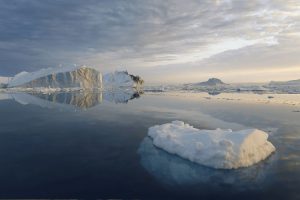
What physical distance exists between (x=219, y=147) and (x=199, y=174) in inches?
49.5

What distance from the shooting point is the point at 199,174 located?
8.27 m

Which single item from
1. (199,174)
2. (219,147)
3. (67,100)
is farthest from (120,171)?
(67,100)

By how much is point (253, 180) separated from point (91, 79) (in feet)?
209

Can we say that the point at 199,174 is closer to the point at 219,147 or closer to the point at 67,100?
the point at 219,147

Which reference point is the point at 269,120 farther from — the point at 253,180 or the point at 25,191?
the point at 25,191

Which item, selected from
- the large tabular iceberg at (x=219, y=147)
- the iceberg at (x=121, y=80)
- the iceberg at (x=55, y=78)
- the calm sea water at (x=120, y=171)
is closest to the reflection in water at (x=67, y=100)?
the calm sea water at (x=120, y=171)

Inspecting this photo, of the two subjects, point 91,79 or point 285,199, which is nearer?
point 285,199

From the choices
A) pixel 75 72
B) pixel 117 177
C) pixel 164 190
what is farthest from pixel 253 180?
pixel 75 72

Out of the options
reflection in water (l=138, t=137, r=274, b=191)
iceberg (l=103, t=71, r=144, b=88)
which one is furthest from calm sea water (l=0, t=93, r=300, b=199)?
iceberg (l=103, t=71, r=144, b=88)

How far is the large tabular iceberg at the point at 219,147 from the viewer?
29.1 ft

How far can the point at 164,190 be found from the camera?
7.14m

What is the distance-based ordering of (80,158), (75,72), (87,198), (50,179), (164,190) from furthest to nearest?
(75,72) < (80,158) < (50,179) < (164,190) < (87,198)

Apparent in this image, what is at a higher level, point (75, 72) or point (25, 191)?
point (75, 72)

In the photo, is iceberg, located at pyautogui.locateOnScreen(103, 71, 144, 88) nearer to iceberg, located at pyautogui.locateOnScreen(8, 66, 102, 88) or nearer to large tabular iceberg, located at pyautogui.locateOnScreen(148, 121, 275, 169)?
iceberg, located at pyautogui.locateOnScreen(8, 66, 102, 88)
